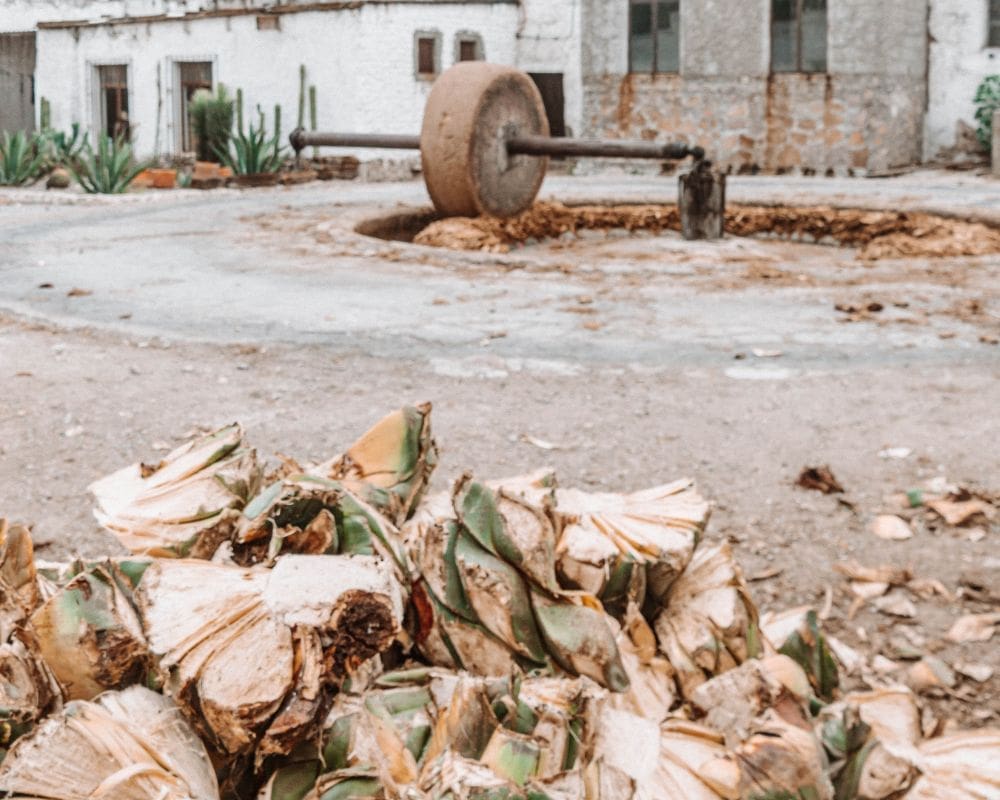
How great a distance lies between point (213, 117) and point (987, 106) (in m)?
10.6

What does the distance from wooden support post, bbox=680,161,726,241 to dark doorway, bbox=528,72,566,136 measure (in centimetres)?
1021

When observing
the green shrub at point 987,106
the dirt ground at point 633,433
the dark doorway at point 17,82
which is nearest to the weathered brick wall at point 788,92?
the green shrub at point 987,106

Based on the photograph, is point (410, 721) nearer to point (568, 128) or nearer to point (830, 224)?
point (830, 224)

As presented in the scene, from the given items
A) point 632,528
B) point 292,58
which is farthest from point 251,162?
point 632,528

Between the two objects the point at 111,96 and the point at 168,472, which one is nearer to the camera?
the point at 168,472

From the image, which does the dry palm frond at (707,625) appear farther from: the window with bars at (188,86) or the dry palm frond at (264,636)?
the window with bars at (188,86)

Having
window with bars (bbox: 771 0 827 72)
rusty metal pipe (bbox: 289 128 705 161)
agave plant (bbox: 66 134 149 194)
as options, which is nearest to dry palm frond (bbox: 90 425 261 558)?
rusty metal pipe (bbox: 289 128 705 161)

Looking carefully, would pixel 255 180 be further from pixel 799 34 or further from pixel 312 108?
pixel 799 34

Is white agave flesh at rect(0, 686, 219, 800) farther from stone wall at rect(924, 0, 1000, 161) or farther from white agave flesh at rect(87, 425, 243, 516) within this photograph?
stone wall at rect(924, 0, 1000, 161)

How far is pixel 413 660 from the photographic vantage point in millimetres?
1657

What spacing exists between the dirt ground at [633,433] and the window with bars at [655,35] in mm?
14794

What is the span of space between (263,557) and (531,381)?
236cm

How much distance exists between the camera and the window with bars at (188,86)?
2042 centimetres

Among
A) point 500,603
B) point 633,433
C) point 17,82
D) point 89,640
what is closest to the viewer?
point 89,640
